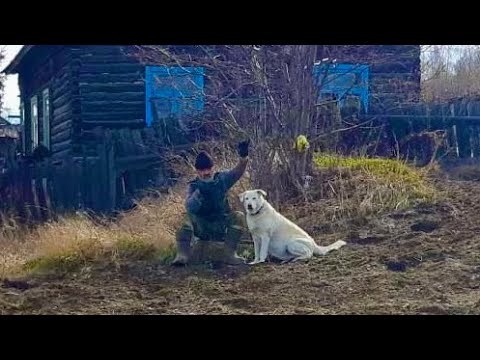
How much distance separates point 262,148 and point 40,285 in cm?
346

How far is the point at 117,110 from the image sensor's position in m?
15.5

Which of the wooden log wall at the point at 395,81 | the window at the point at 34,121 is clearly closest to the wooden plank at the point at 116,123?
the wooden log wall at the point at 395,81

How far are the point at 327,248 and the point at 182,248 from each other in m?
1.40

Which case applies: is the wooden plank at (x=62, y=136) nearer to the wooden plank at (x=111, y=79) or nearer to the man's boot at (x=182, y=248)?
the wooden plank at (x=111, y=79)

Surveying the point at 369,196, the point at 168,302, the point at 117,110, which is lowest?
the point at 168,302

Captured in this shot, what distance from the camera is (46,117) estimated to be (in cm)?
1994

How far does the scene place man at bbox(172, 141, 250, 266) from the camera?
7332 mm

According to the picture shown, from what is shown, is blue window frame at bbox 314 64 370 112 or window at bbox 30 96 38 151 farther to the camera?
window at bbox 30 96 38 151

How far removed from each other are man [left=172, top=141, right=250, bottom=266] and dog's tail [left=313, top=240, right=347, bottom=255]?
73cm

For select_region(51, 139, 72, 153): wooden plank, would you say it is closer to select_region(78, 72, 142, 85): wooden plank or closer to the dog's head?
select_region(78, 72, 142, 85): wooden plank

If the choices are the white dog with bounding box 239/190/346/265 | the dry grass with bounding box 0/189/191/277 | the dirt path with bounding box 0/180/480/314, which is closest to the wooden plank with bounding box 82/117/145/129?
the dry grass with bounding box 0/189/191/277

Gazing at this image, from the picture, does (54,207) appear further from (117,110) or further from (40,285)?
(40,285)

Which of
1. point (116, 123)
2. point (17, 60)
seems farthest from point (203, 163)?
point (17, 60)

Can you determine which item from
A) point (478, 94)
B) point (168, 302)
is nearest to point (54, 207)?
point (168, 302)
